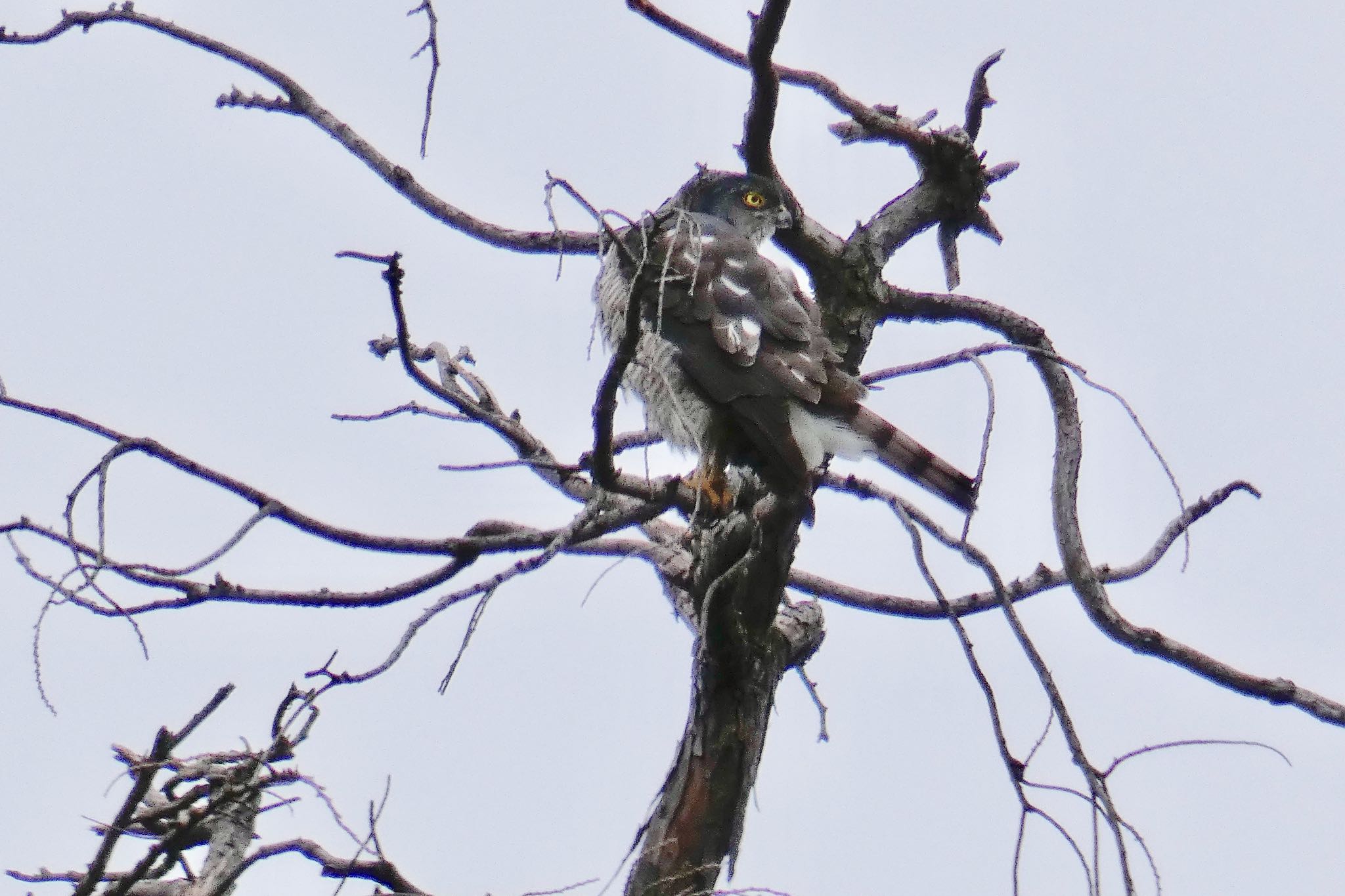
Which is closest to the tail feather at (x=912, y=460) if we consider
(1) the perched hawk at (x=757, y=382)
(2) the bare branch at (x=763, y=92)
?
(1) the perched hawk at (x=757, y=382)

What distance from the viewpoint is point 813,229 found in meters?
4.26

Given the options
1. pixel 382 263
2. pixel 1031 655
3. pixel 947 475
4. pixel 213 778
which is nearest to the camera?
pixel 382 263

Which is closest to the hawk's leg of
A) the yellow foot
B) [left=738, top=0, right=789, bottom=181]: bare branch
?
the yellow foot

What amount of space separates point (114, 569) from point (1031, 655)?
78.6 inches

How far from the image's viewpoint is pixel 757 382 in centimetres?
397

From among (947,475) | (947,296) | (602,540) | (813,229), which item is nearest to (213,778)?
(602,540)

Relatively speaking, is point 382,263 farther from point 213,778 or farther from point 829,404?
point 829,404

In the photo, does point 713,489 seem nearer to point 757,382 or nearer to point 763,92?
point 757,382

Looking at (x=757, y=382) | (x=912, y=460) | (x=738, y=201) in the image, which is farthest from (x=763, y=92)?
(x=738, y=201)

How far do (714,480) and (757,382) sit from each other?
293mm

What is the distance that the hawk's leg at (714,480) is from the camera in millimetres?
3828

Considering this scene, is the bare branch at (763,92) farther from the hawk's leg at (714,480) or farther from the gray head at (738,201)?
the hawk's leg at (714,480)

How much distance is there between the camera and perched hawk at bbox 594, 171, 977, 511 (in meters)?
3.80

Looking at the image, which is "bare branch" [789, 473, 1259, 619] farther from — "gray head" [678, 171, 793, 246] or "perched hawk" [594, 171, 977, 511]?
"gray head" [678, 171, 793, 246]
